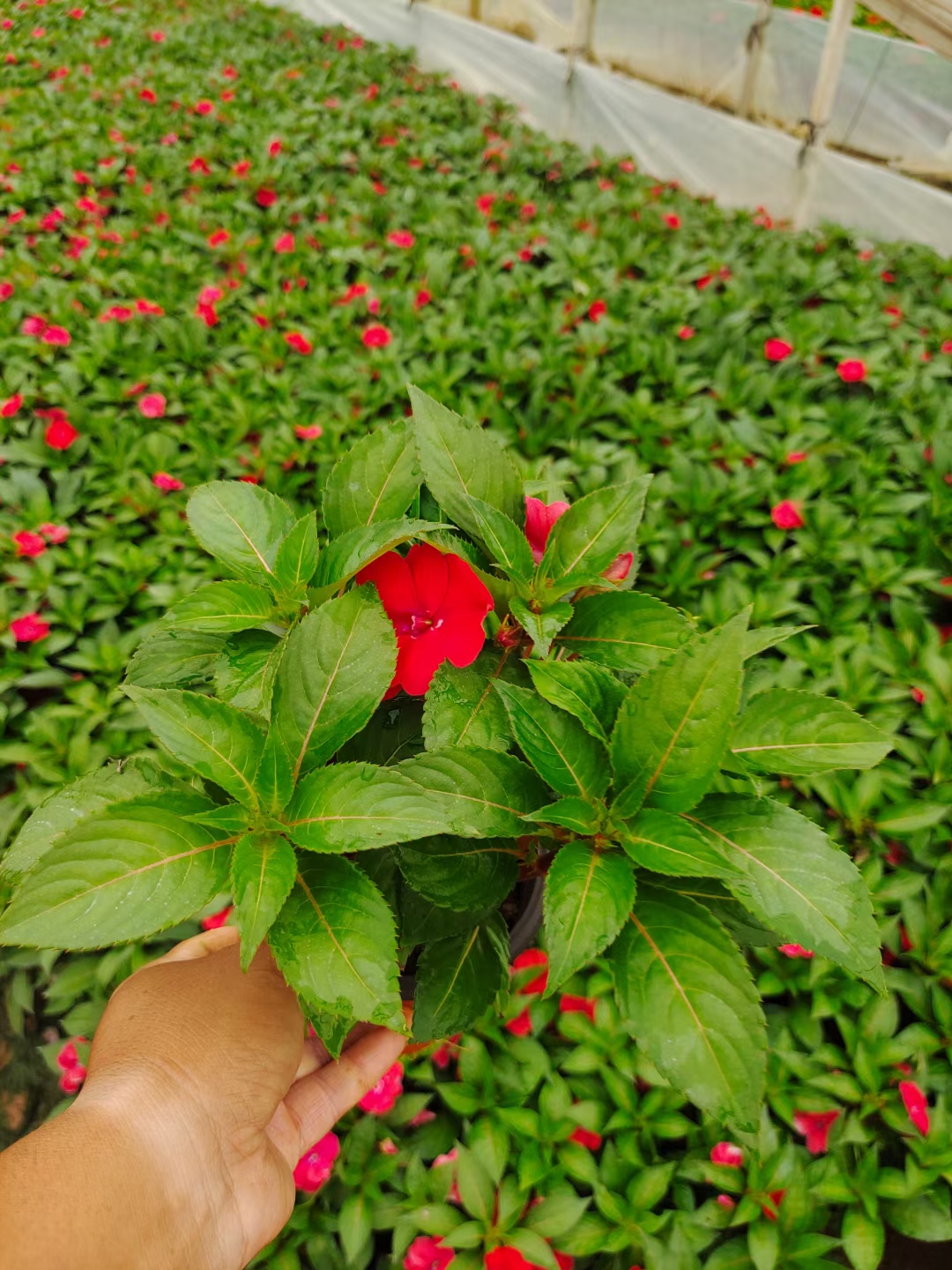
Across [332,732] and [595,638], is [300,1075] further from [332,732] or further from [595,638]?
[595,638]

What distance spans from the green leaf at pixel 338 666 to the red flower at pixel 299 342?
2.25 m

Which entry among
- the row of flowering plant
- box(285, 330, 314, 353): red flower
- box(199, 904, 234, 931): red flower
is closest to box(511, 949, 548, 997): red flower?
box(199, 904, 234, 931): red flower

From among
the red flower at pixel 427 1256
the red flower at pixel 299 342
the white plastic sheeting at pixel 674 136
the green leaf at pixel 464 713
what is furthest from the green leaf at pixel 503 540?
the white plastic sheeting at pixel 674 136

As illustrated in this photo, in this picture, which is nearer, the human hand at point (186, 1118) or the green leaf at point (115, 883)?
the green leaf at point (115, 883)

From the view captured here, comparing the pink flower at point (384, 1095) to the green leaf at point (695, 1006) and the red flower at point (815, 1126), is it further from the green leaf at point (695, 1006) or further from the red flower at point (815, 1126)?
the green leaf at point (695, 1006)

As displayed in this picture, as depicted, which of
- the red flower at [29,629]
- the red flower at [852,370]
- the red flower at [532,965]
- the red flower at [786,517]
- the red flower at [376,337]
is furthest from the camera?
the red flower at [376,337]

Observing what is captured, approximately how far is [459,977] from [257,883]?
379 millimetres

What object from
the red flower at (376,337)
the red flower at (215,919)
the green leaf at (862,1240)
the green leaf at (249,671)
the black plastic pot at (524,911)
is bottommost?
the red flower at (215,919)

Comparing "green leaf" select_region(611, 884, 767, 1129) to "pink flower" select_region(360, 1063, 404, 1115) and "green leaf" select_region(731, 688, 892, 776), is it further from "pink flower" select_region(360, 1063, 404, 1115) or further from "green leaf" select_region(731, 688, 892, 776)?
"pink flower" select_region(360, 1063, 404, 1115)

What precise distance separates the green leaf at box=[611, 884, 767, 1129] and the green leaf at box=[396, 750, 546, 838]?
0.46 feet

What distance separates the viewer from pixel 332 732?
715 mm

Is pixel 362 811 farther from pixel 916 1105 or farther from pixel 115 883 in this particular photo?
pixel 916 1105

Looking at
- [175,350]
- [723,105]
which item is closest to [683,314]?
[175,350]

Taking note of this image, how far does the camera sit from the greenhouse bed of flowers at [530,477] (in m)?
1.33
